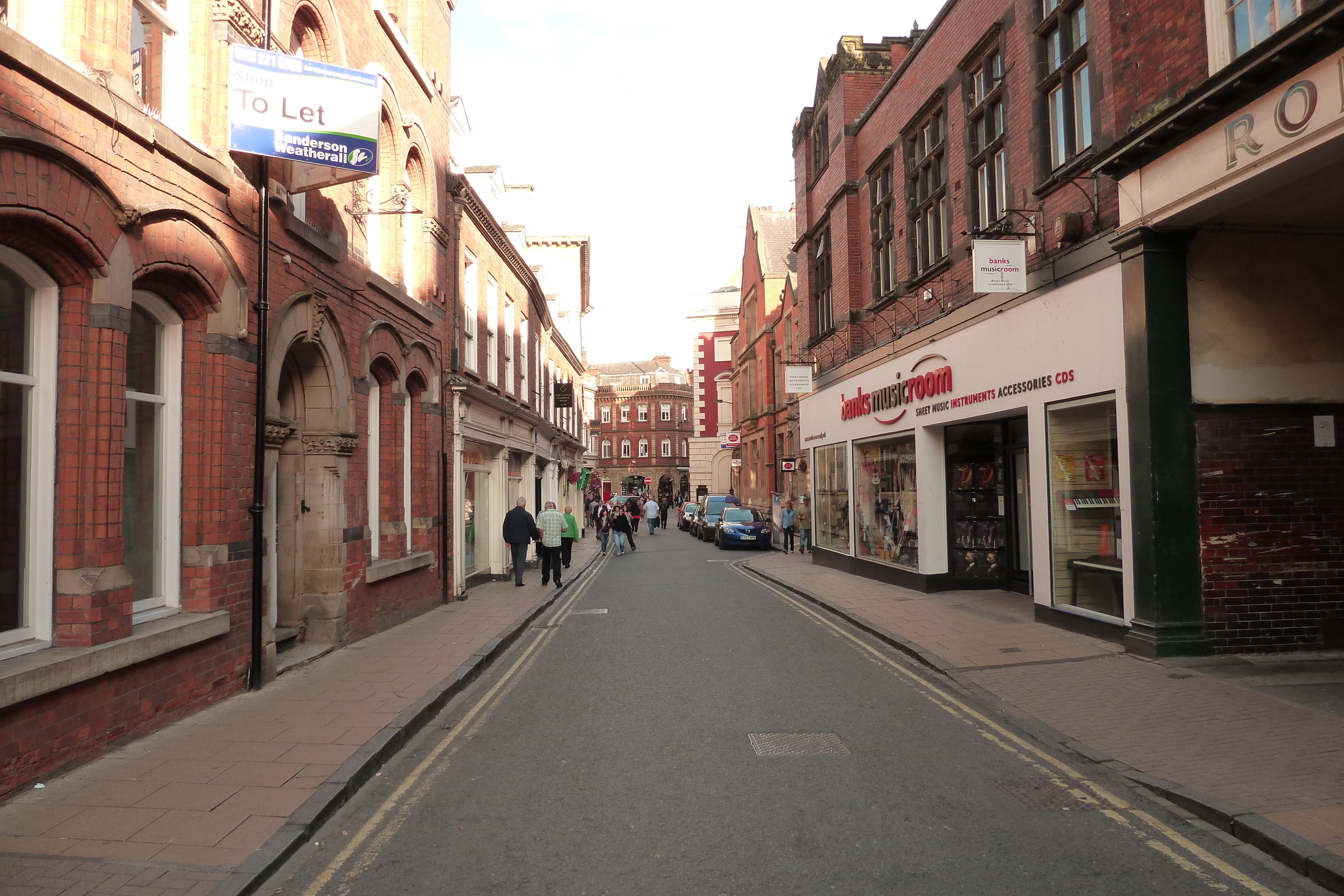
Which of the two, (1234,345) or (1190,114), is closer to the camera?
(1190,114)

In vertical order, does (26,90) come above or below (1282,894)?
above

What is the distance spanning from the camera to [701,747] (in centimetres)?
627

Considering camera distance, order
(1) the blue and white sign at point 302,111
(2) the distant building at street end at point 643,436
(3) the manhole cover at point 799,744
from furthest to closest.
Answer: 1. (2) the distant building at street end at point 643,436
2. (1) the blue and white sign at point 302,111
3. (3) the manhole cover at point 799,744

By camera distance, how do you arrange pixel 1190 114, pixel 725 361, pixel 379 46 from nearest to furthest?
pixel 1190 114, pixel 379 46, pixel 725 361

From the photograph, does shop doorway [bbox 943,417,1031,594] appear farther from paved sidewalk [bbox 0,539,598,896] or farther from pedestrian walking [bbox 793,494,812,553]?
pedestrian walking [bbox 793,494,812,553]

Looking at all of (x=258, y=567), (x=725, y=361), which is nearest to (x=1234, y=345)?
(x=258, y=567)

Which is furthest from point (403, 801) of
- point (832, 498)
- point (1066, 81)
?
point (832, 498)

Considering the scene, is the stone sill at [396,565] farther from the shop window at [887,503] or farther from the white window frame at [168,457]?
the shop window at [887,503]

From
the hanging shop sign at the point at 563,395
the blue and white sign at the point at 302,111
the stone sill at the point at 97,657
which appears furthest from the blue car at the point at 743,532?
the stone sill at the point at 97,657

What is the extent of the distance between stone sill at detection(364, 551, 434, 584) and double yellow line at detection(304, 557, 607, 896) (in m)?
2.88

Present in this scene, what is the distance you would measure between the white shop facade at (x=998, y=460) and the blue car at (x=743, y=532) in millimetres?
7698

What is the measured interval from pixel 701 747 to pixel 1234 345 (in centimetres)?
652

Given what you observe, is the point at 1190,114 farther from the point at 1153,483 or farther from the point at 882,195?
the point at 882,195

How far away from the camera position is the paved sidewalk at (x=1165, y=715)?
4.96 meters
